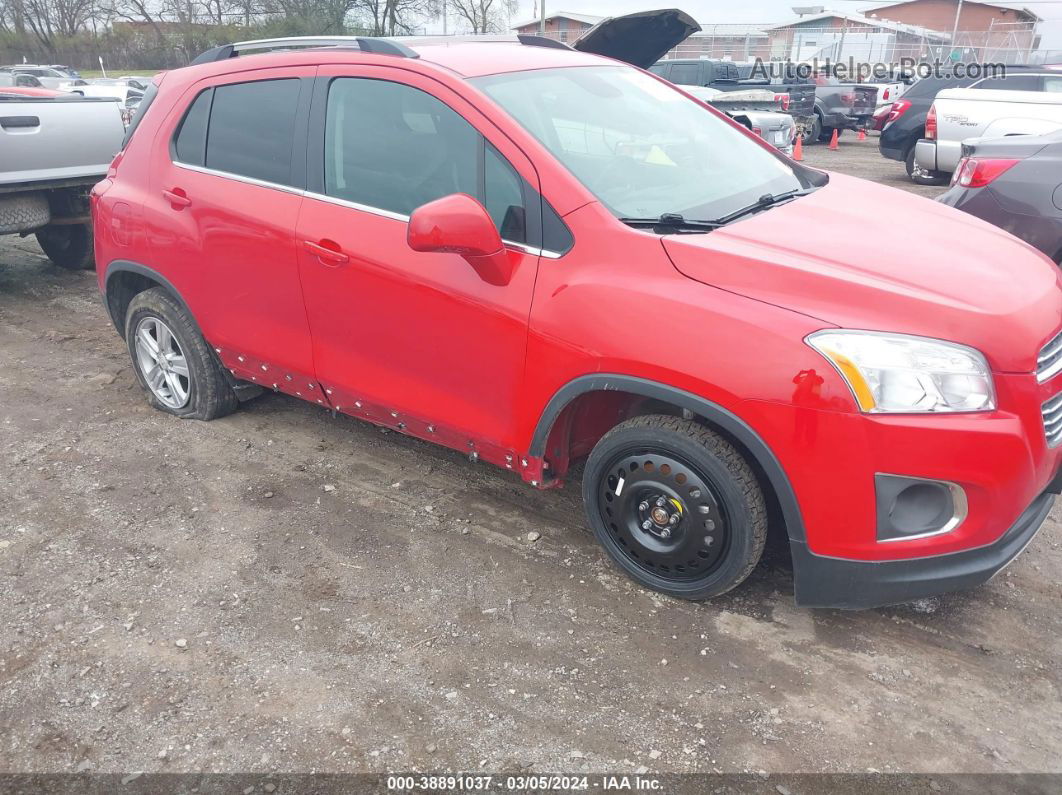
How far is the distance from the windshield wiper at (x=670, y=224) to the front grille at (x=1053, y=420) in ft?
3.86

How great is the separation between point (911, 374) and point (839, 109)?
1759cm

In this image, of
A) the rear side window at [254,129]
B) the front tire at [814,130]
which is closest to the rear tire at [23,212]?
the rear side window at [254,129]

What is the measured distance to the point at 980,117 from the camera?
34.3 feet

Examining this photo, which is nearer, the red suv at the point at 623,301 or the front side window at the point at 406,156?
the red suv at the point at 623,301

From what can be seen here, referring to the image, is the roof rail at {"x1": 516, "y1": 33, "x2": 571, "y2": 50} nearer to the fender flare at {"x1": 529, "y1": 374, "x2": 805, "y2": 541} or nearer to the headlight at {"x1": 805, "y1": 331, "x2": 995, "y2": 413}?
the fender flare at {"x1": 529, "y1": 374, "x2": 805, "y2": 541}

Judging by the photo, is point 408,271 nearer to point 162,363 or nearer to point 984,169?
point 162,363

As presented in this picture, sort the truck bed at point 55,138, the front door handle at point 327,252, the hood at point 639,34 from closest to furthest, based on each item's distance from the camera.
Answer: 1. the front door handle at point 327,252
2. the hood at point 639,34
3. the truck bed at point 55,138

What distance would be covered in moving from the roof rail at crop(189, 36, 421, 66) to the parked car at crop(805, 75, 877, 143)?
52.6 feet

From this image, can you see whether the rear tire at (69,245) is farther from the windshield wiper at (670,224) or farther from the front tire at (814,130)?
the front tire at (814,130)

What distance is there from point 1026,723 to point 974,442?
88 cm

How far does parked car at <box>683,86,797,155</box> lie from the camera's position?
11.6 meters

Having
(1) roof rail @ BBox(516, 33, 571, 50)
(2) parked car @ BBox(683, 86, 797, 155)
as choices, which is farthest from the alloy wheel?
(2) parked car @ BBox(683, 86, 797, 155)

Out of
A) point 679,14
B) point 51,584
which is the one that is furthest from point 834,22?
point 51,584

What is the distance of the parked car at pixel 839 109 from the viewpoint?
1784 cm
